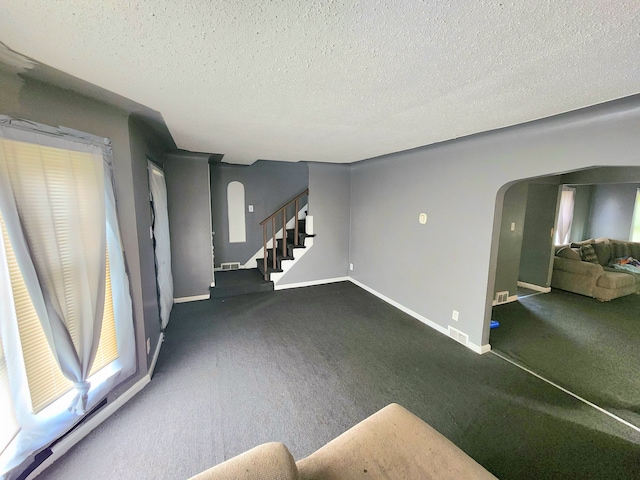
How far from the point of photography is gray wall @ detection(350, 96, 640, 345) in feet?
6.33

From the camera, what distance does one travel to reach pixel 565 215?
6.66m

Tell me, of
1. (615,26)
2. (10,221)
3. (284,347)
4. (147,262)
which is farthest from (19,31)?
(284,347)

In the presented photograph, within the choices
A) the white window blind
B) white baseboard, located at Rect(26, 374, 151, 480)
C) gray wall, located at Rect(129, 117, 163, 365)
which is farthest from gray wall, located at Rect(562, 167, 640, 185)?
white baseboard, located at Rect(26, 374, 151, 480)

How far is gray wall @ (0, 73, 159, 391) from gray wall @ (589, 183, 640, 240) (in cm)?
995

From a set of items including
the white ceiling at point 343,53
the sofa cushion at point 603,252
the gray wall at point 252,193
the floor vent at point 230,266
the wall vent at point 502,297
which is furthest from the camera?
the floor vent at point 230,266

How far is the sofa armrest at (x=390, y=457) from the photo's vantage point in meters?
1.15

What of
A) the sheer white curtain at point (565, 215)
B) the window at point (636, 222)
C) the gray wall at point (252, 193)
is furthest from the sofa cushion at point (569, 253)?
the gray wall at point (252, 193)

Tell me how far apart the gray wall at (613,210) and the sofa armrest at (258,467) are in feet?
30.7

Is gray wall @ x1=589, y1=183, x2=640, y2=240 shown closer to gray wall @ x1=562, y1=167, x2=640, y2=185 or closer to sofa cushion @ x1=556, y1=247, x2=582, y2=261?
gray wall @ x1=562, y1=167, x2=640, y2=185

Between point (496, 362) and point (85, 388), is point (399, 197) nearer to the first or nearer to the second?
point (496, 362)

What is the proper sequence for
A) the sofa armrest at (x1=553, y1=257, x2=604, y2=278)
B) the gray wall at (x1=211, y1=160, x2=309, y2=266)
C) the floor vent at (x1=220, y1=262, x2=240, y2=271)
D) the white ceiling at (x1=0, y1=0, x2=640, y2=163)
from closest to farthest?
the white ceiling at (x1=0, y1=0, x2=640, y2=163), the sofa armrest at (x1=553, y1=257, x2=604, y2=278), the gray wall at (x1=211, y1=160, x2=309, y2=266), the floor vent at (x1=220, y1=262, x2=240, y2=271)

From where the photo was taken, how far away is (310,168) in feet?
15.3

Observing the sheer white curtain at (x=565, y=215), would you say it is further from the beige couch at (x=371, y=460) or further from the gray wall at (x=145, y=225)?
the gray wall at (x=145, y=225)

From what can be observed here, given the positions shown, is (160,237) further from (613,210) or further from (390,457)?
(613,210)
